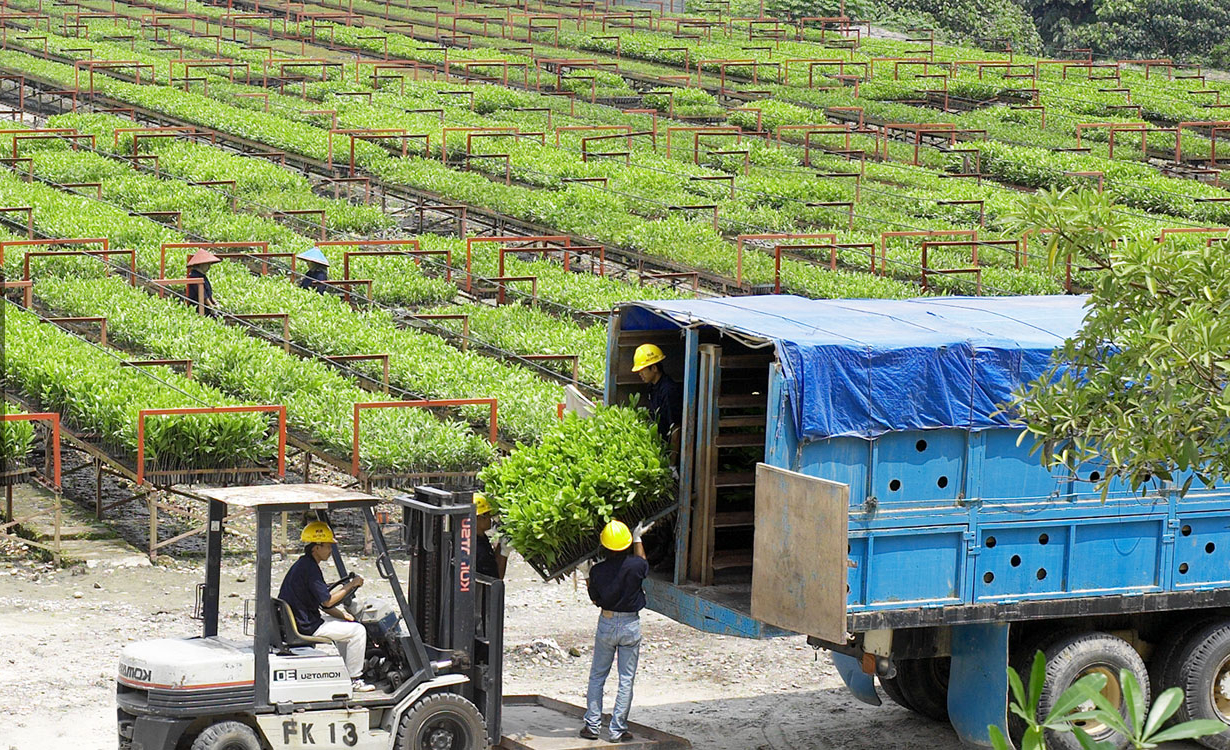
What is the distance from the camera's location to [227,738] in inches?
375

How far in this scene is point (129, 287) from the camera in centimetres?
2353

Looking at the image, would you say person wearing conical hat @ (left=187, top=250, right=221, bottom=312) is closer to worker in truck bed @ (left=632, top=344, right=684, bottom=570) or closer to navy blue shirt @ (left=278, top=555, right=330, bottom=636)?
worker in truck bed @ (left=632, top=344, right=684, bottom=570)

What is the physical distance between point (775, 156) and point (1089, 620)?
26866 mm

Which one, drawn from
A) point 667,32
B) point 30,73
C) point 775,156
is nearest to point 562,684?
point 775,156

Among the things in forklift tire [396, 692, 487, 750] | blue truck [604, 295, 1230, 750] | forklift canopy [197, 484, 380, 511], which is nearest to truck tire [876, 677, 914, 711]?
blue truck [604, 295, 1230, 750]

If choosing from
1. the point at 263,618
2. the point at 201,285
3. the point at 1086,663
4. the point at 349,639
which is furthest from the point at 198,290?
the point at 1086,663

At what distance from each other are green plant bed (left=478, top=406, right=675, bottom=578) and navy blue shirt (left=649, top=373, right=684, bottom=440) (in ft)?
0.71

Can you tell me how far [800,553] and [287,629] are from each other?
2.97 m

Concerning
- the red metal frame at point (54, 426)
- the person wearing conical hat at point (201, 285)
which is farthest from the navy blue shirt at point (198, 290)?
the red metal frame at point (54, 426)

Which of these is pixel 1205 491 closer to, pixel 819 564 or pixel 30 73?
pixel 819 564

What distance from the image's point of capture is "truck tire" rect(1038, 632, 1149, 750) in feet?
37.2

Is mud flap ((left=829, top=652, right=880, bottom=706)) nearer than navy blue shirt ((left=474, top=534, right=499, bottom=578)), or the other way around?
navy blue shirt ((left=474, top=534, right=499, bottom=578))

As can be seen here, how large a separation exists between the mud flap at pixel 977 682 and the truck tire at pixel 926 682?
981 mm

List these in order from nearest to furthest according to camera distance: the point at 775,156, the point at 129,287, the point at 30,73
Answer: the point at 129,287 < the point at 775,156 < the point at 30,73
